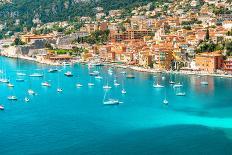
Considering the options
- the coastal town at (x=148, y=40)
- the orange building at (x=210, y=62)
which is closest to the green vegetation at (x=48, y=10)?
the coastal town at (x=148, y=40)

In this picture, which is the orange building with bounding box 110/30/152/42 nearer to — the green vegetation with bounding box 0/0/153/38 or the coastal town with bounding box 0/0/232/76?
the coastal town with bounding box 0/0/232/76

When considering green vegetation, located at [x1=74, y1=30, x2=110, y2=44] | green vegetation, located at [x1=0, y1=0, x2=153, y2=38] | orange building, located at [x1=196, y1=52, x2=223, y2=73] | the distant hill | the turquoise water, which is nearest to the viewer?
the turquoise water

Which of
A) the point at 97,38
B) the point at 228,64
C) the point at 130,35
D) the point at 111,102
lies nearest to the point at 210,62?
the point at 228,64

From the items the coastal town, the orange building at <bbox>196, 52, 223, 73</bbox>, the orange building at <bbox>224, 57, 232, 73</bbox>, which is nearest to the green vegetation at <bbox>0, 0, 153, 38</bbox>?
the coastal town

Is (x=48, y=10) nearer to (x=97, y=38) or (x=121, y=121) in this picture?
(x=97, y=38)

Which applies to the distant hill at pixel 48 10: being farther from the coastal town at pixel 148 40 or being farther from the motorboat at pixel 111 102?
the motorboat at pixel 111 102

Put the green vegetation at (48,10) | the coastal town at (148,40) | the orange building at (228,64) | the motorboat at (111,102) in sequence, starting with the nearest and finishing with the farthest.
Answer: the motorboat at (111,102) → the orange building at (228,64) → the coastal town at (148,40) → the green vegetation at (48,10)
